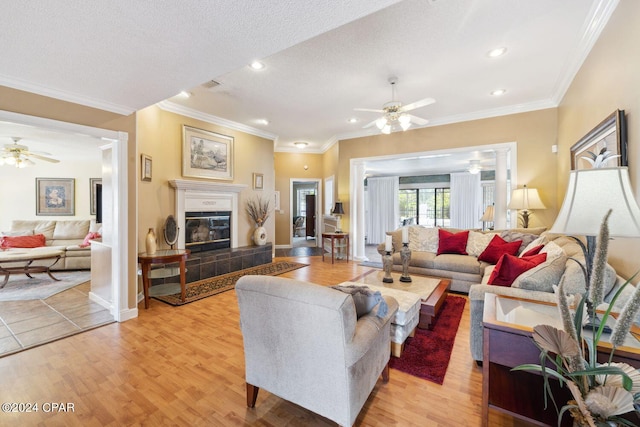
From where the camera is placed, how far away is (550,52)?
2.90 meters

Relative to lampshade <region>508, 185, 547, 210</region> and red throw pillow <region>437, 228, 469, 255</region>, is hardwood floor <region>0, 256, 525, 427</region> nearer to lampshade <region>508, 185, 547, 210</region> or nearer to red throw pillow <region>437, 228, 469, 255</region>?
red throw pillow <region>437, 228, 469, 255</region>

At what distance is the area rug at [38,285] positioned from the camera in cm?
374

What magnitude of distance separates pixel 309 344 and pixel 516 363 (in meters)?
1.03

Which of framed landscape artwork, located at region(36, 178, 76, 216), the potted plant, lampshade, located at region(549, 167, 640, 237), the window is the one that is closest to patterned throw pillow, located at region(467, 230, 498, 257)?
lampshade, located at region(549, 167, 640, 237)

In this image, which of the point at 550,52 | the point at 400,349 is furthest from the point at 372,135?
the point at 400,349

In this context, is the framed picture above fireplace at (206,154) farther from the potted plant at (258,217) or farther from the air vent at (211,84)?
the air vent at (211,84)

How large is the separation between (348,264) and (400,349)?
3.57m

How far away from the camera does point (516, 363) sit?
1.32 m

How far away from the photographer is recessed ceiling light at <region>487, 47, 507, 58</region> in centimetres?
281

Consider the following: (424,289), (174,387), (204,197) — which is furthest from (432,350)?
(204,197)

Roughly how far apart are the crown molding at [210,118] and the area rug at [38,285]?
320cm

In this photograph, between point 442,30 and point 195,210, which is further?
point 195,210

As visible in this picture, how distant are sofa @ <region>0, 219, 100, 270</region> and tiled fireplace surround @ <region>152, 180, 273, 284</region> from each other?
2363mm

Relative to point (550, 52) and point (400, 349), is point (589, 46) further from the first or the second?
point (400, 349)
